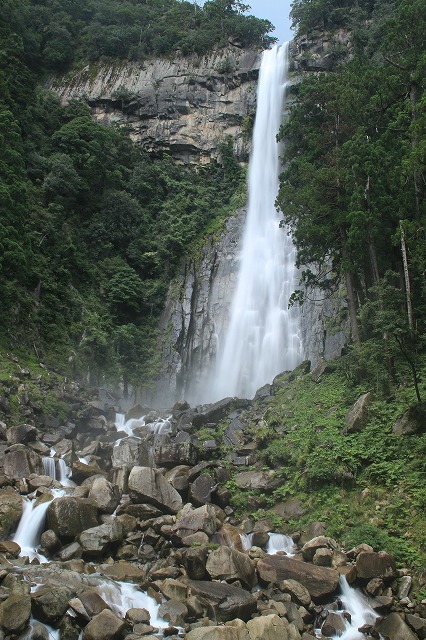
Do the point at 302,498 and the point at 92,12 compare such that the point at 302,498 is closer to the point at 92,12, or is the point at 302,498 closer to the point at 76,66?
the point at 76,66

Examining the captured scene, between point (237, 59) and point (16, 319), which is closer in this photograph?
point (16, 319)

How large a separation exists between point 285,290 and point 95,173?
12691 millimetres

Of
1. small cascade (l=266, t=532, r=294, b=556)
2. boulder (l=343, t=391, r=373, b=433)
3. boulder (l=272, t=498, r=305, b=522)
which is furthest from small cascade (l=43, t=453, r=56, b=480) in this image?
boulder (l=343, t=391, r=373, b=433)

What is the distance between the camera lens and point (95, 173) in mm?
27266

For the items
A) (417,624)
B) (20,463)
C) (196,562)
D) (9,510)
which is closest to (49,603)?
(196,562)

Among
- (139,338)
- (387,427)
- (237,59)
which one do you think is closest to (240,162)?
(237,59)

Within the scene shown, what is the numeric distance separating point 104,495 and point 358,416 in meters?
5.73

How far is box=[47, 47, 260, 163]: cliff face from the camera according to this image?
118 feet

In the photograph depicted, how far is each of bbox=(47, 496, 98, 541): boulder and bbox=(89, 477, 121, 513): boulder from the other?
0.38 meters

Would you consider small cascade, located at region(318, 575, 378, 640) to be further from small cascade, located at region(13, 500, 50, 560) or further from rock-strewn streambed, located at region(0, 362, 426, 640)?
small cascade, located at region(13, 500, 50, 560)

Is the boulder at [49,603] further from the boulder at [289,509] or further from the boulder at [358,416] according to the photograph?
the boulder at [358,416]

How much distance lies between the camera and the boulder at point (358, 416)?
10.5 meters

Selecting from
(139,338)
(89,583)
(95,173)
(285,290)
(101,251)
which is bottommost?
(89,583)

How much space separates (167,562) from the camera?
Result: 8.30m
